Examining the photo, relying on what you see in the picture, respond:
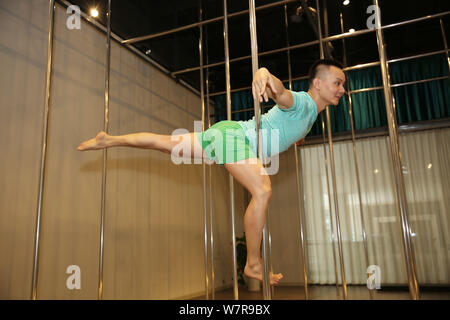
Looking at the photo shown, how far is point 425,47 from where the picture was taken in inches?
166

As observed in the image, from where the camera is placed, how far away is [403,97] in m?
4.68

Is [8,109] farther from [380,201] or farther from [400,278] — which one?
[400,278]

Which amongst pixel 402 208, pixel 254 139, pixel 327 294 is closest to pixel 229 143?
pixel 254 139

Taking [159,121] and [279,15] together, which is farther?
[159,121]

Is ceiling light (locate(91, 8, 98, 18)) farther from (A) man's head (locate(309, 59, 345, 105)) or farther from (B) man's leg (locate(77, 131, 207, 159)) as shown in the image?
(A) man's head (locate(309, 59, 345, 105))

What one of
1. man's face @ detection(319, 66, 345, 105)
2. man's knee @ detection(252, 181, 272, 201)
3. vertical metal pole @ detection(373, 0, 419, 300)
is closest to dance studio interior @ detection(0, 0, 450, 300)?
vertical metal pole @ detection(373, 0, 419, 300)

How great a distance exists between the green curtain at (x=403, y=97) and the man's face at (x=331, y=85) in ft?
10.3

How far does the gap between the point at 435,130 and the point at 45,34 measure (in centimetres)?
471

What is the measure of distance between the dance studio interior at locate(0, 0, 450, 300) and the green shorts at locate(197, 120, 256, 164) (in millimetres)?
78

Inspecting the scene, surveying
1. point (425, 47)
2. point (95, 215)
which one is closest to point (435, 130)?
point (425, 47)

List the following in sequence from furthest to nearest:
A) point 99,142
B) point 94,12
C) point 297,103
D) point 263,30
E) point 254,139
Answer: point 263,30 → point 94,12 → point 99,142 → point 254,139 → point 297,103

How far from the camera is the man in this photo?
1.29 meters

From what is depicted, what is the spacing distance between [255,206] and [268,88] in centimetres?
44

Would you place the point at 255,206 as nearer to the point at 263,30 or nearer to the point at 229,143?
the point at 229,143
